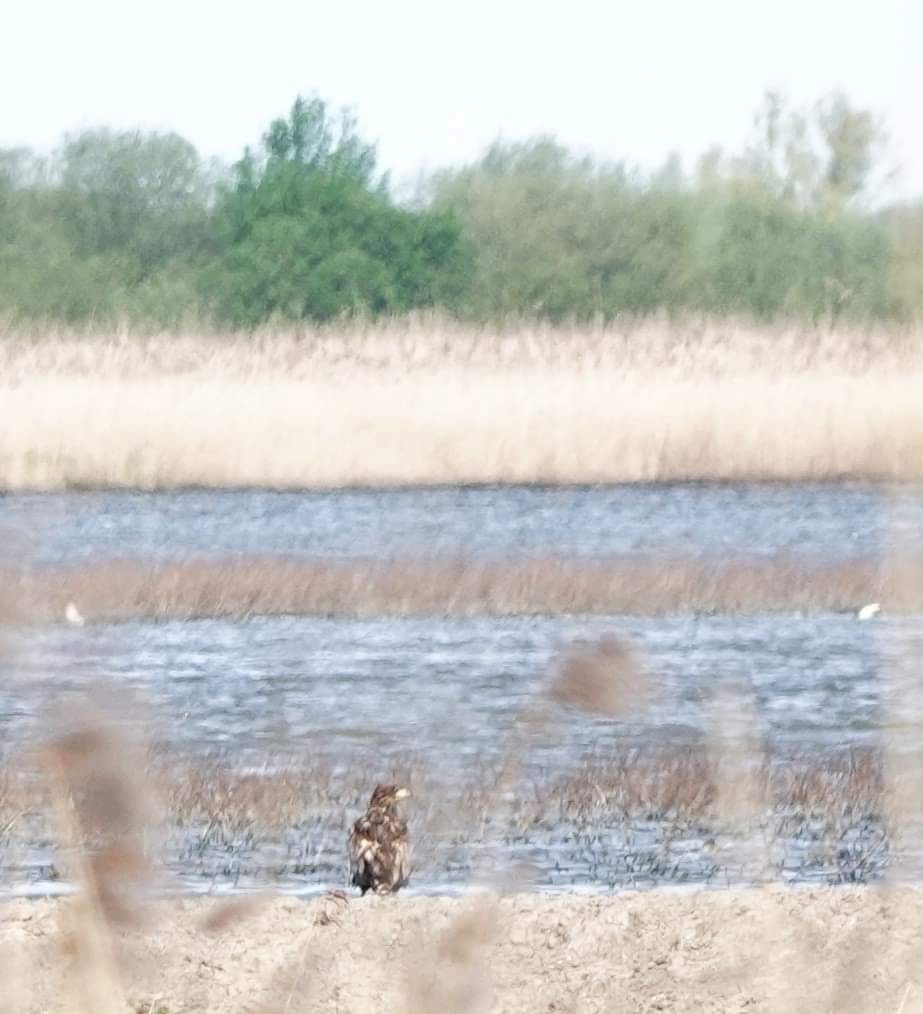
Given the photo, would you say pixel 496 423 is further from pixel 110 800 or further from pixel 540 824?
pixel 110 800

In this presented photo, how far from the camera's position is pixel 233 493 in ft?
67.8

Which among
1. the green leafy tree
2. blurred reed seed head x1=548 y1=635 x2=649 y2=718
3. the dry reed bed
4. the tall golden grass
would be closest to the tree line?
the green leafy tree

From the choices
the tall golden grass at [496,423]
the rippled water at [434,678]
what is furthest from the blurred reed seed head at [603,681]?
the tall golden grass at [496,423]

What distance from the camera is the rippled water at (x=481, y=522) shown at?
16812 mm

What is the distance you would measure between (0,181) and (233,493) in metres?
17.6

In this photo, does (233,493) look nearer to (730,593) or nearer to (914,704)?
(730,593)

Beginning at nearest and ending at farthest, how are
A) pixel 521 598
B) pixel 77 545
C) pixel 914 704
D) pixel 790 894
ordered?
pixel 790 894, pixel 914 704, pixel 521 598, pixel 77 545

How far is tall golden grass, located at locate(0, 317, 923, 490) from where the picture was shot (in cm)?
2023

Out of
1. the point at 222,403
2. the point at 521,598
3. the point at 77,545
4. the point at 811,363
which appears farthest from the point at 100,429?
the point at 521,598

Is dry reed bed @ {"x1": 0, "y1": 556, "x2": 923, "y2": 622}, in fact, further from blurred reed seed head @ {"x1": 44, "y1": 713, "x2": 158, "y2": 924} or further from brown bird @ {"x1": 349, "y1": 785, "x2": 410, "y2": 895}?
blurred reed seed head @ {"x1": 44, "y1": 713, "x2": 158, "y2": 924}

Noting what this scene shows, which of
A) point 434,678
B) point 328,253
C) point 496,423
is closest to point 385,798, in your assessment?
point 434,678

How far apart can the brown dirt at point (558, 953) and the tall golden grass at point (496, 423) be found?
14596 mm

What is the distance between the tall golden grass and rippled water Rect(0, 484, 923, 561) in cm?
21

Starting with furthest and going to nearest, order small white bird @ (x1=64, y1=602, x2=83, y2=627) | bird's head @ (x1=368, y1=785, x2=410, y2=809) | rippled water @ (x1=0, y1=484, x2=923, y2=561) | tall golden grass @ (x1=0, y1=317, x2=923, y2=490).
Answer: tall golden grass @ (x1=0, y1=317, x2=923, y2=490)
rippled water @ (x1=0, y1=484, x2=923, y2=561)
small white bird @ (x1=64, y1=602, x2=83, y2=627)
bird's head @ (x1=368, y1=785, x2=410, y2=809)
